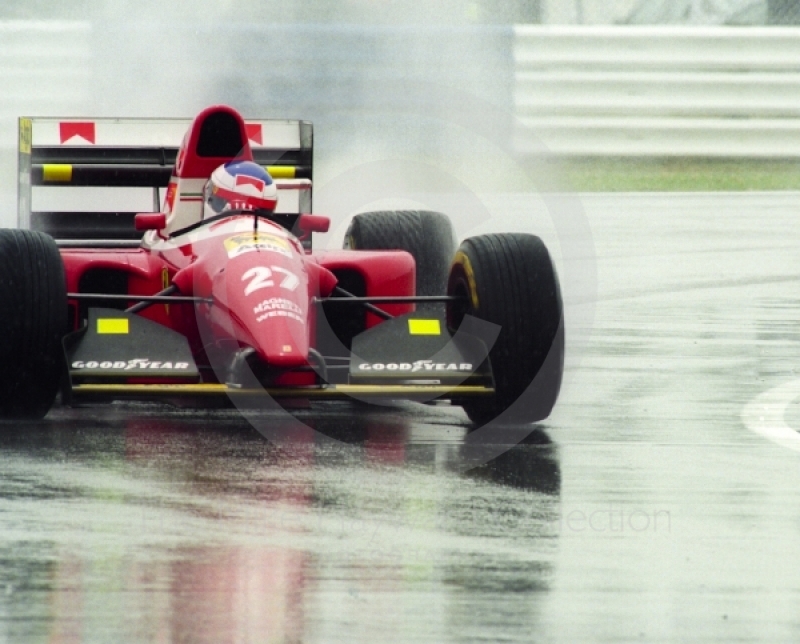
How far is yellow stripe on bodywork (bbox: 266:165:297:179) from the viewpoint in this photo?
11.0 meters

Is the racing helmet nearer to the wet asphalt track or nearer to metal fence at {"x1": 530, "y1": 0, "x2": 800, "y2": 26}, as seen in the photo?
the wet asphalt track

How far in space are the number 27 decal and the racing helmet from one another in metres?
0.82

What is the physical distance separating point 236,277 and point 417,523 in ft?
8.11

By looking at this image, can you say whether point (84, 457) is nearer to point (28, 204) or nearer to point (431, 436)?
point (431, 436)

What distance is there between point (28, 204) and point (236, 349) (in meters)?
3.40

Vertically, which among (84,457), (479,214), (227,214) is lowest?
(479,214)

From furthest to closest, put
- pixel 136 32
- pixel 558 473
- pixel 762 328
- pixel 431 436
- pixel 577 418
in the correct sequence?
pixel 136 32
pixel 762 328
pixel 577 418
pixel 431 436
pixel 558 473

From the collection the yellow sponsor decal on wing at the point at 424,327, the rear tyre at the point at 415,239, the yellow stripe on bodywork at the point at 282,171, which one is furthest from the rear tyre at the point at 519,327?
the yellow stripe on bodywork at the point at 282,171

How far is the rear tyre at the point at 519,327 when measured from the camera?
789 centimetres

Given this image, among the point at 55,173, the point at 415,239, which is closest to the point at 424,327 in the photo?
the point at 415,239

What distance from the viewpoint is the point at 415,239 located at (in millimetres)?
10344

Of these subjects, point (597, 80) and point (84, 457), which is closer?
point (84, 457)

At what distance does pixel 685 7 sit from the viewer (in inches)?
936

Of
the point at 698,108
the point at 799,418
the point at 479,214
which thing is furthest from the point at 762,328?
the point at 698,108
